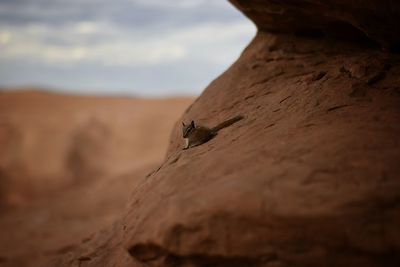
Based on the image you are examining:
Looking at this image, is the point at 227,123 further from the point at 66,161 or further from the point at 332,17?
the point at 66,161

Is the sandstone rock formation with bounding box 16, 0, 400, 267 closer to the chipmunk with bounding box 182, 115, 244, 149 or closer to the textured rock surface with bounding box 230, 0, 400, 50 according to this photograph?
the textured rock surface with bounding box 230, 0, 400, 50

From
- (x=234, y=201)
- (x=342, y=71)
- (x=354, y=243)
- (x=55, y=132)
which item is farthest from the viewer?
(x=55, y=132)

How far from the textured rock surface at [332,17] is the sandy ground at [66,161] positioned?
4.96 metres

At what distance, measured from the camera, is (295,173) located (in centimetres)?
256

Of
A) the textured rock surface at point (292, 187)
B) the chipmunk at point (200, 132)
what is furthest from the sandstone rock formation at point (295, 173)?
the chipmunk at point (200, 132)

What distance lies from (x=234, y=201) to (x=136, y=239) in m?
0.81

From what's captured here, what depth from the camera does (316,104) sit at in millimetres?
3326

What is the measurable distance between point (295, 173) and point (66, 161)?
12142mm

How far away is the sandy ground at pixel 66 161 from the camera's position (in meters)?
8.81

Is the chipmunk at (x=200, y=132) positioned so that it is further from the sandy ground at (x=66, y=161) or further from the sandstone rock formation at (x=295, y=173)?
the sandy ground at (x=66, y=161)

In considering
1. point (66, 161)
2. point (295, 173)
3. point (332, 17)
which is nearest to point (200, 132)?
point (295, 173)

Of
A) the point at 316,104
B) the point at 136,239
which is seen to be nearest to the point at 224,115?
the point at 316,104

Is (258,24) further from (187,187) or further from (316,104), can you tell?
(187,187)

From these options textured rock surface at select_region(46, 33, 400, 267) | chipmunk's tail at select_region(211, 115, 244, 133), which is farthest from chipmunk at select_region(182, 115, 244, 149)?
textured rock surface at select_region(46, 33, 400, 267)
